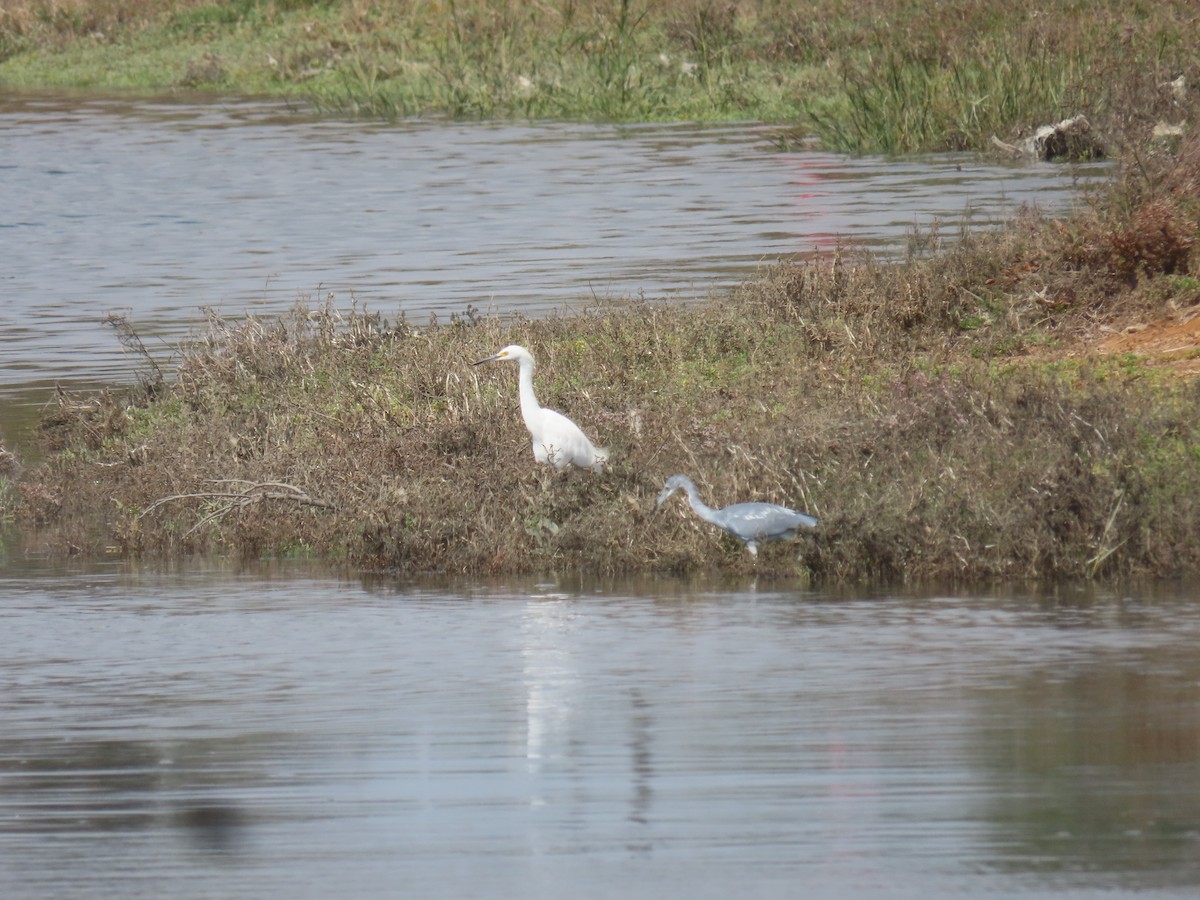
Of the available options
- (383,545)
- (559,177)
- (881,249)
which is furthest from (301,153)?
(383,545)

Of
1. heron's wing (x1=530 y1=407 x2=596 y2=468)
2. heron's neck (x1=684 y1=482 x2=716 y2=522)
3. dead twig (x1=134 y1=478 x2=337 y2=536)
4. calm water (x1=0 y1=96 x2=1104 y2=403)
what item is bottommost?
heron's neck (x1=684 y1=482 x2=716 y2=522)

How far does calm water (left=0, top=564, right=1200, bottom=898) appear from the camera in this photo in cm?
659

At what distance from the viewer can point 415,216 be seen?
2652 centimetres

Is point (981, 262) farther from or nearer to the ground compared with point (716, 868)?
farther from the ground

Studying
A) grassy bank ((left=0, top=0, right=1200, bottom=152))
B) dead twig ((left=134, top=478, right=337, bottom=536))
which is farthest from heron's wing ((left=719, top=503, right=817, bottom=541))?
grassy bank ((left=0, top=0, right=1200, bottom=152))

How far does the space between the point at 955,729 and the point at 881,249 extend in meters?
12.1

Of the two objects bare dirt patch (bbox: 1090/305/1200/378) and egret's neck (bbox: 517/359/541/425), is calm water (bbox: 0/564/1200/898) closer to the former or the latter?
egret's neck (bbox: 517/359/541/425)

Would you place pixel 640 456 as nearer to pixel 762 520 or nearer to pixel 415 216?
pixel 762 520

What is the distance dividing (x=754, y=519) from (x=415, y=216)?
16.5m

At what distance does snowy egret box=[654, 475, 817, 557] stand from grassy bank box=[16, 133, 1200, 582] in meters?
0.20

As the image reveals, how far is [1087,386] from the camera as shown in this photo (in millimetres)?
12156

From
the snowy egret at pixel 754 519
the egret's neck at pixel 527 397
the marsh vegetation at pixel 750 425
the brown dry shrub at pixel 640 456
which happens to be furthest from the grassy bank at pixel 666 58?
the snowy egret at pixel 754 519

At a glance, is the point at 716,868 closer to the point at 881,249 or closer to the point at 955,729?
the point at 955,729

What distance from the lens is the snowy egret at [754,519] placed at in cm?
1054
